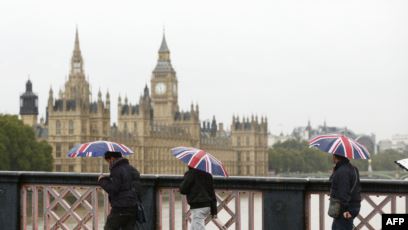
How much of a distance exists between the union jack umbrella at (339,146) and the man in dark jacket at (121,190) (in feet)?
6.19

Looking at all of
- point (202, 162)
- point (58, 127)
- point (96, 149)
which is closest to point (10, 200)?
point (96, 149)

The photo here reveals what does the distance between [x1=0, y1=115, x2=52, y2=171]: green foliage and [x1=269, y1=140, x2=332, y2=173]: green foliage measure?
93.4m

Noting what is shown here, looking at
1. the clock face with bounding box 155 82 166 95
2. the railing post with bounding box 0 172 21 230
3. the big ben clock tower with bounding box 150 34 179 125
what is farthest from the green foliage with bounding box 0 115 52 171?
the clock face with bounding box 155 82 166 95

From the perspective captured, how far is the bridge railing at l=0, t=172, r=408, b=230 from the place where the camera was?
9.73 meters

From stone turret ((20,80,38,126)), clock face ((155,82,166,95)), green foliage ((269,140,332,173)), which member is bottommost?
green foliage ((269,140,332,173))

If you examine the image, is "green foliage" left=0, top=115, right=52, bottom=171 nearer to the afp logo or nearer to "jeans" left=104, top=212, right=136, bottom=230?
"jeans" left=104, top=212, right=136, bottom=230

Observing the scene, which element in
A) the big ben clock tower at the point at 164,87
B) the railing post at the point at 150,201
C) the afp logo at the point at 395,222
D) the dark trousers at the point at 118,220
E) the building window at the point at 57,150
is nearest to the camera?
the afp logo at the point at 395,222

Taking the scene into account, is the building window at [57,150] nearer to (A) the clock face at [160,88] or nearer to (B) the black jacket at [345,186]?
(A) the clock face at [160,88]

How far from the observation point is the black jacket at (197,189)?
988 cm

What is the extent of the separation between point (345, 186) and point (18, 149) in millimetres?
64290

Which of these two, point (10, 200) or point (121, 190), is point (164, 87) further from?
point (121, 190)

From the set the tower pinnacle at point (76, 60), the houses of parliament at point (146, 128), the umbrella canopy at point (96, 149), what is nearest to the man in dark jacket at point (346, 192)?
the umbrella canopy at point (96, 149)

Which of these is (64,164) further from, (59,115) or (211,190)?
(211,190)

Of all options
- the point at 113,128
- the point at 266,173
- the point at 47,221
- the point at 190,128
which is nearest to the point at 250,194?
the point at 47,221
